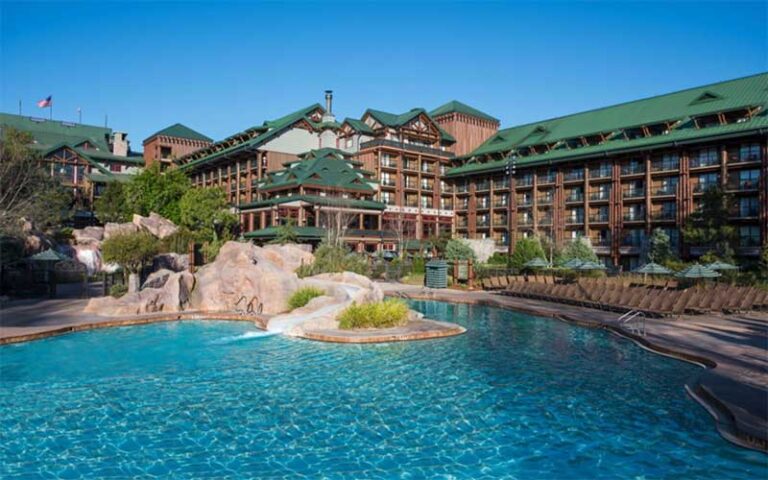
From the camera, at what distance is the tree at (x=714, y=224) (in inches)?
1519

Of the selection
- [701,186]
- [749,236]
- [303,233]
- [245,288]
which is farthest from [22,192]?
[749,236]

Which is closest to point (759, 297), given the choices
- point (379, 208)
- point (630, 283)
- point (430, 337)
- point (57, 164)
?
point (630, 283)

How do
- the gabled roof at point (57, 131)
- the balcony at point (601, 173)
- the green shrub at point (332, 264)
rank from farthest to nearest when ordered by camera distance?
the gabled roof at point (57, 131)
the balcony at point (601, 173)
the green shrub at point (332, 264)

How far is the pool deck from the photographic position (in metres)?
9.56

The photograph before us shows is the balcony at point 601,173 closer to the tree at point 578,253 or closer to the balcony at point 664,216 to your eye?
the balcony at point 664,216

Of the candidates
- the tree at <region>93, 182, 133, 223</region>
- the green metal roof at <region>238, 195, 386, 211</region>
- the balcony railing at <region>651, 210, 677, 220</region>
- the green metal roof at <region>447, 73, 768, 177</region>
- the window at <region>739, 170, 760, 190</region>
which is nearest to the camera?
the window at <region>739, 170, 760, 190</region>

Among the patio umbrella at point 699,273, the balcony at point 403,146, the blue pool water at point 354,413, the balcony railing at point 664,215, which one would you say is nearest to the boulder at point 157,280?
the blue pool water at point 354,413

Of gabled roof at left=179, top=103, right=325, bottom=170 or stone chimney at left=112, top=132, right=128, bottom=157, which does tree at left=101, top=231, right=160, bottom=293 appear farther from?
stone chimney at left=112, top=132, right=128, bottom=157

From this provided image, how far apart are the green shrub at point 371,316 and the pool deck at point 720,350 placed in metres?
6.83

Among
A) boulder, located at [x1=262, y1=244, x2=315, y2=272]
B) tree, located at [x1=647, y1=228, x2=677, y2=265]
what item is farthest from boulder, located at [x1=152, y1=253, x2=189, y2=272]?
tree, located at [x1=647, y1=228, x2=677, y2=265]

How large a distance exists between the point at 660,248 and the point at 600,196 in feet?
40.0

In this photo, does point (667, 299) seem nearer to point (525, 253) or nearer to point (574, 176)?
point (525, 253)

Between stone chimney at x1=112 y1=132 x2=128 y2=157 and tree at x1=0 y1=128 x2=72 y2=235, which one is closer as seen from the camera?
tree at x1=0 y1=128 x2=72 y2=235

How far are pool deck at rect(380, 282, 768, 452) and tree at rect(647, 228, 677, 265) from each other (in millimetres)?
19499
